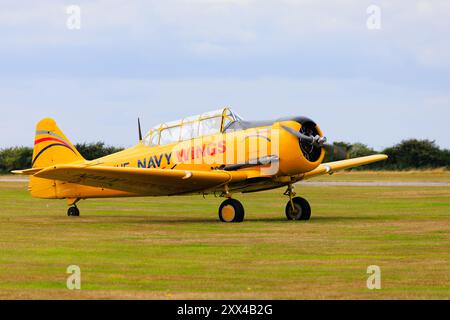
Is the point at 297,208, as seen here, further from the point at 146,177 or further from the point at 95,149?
the point at 95,149

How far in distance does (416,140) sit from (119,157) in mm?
62153

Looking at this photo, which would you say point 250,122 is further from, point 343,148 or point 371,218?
point 371,218

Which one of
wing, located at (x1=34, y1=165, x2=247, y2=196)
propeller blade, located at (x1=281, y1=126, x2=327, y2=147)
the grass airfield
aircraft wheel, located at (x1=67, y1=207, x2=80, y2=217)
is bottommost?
the grass airfield

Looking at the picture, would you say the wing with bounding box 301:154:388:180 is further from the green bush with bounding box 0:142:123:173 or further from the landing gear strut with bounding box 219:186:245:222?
the green bush with bounding box 0:142:123:173

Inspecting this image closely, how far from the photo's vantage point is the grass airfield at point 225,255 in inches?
470

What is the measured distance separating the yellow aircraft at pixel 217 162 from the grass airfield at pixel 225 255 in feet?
3.10

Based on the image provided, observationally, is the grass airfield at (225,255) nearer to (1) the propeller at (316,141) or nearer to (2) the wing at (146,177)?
(2) the wing at (146,177)

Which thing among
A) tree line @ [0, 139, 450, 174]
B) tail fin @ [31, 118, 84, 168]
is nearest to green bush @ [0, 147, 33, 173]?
tree line @ [0, 139, 450, 174]

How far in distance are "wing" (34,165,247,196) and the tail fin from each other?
349 cm

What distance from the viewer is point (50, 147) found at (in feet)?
92.6

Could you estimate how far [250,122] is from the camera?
24047mm

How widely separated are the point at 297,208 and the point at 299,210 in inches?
3.2

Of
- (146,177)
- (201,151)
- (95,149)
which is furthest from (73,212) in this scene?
(95,149)

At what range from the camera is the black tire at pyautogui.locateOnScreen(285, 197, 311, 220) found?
24500 millimetres
